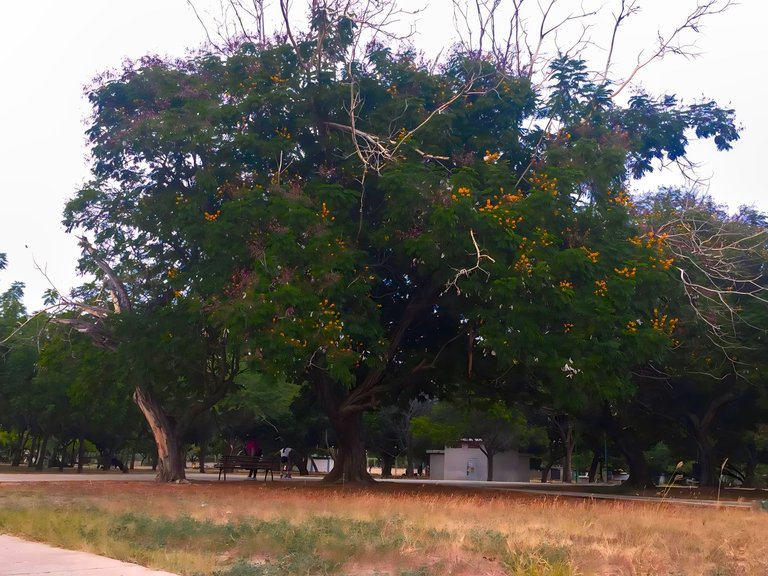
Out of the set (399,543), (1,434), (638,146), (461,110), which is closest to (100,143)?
(461,110)

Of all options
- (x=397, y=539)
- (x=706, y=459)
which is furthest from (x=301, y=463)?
(x=397, y=539)

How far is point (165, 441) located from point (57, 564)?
20.4 meters

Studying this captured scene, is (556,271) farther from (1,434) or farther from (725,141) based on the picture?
(1,434)

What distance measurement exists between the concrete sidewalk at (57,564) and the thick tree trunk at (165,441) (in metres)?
18.4

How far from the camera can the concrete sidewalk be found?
27.5 ft

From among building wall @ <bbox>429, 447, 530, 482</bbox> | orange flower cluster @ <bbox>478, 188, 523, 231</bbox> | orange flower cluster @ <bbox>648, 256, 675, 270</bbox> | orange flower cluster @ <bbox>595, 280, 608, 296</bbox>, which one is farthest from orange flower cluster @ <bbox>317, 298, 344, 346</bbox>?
building wall @ <bbox>429, 447, 530, 482</bbox>

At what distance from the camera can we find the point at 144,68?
25.8 m

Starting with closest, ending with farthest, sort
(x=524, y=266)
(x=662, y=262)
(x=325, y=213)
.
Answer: (x=524, y=266) < (x=325, y=213) < (x=662, y=262)

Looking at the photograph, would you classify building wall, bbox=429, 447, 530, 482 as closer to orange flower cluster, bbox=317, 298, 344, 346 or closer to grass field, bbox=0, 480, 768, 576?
orange flower cluster, bbox=317, 298, 344, 346

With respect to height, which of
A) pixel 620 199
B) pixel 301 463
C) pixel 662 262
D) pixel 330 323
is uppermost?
pixel 620 199

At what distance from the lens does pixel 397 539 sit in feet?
33.8

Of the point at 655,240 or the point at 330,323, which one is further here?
the point at 655,240

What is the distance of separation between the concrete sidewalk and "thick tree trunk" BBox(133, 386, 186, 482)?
18.4 metres

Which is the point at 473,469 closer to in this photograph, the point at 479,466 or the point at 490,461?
the point at 479,466
